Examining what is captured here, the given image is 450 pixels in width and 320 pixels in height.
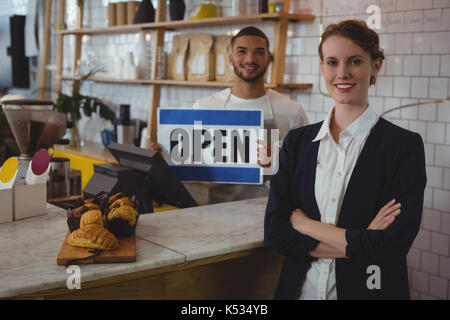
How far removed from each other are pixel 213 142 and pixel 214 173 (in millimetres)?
169

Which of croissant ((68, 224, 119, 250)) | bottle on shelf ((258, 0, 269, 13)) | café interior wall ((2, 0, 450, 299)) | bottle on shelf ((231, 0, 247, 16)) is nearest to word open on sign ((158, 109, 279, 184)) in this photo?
croissant ((68, 224, 119, 250))

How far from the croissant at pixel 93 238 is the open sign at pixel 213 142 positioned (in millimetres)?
1054

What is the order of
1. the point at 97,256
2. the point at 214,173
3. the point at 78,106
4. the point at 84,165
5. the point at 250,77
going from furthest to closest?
1. the point at 78,106
2. the point at 84,165
3. the point at 250,77
4. the point at 214,173
5. the point at 97,256

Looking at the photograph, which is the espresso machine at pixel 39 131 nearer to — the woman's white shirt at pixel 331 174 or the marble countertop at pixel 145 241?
the marble countertop at pixel 145 241

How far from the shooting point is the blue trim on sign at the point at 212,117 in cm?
299

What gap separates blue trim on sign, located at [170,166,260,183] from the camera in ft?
9.83

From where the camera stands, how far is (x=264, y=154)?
281 cm

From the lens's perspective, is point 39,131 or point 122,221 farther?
point 39,131

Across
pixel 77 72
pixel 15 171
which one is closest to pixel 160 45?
pixel 77 72

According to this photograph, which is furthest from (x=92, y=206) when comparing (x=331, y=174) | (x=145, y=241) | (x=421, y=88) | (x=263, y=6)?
(x=263, y=6)

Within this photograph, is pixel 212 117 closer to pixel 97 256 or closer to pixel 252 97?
pixel 252 97

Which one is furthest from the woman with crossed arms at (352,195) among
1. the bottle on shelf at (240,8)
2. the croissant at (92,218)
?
the bottle on shelf at (240,8)

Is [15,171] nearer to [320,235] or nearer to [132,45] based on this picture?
[320,235]
